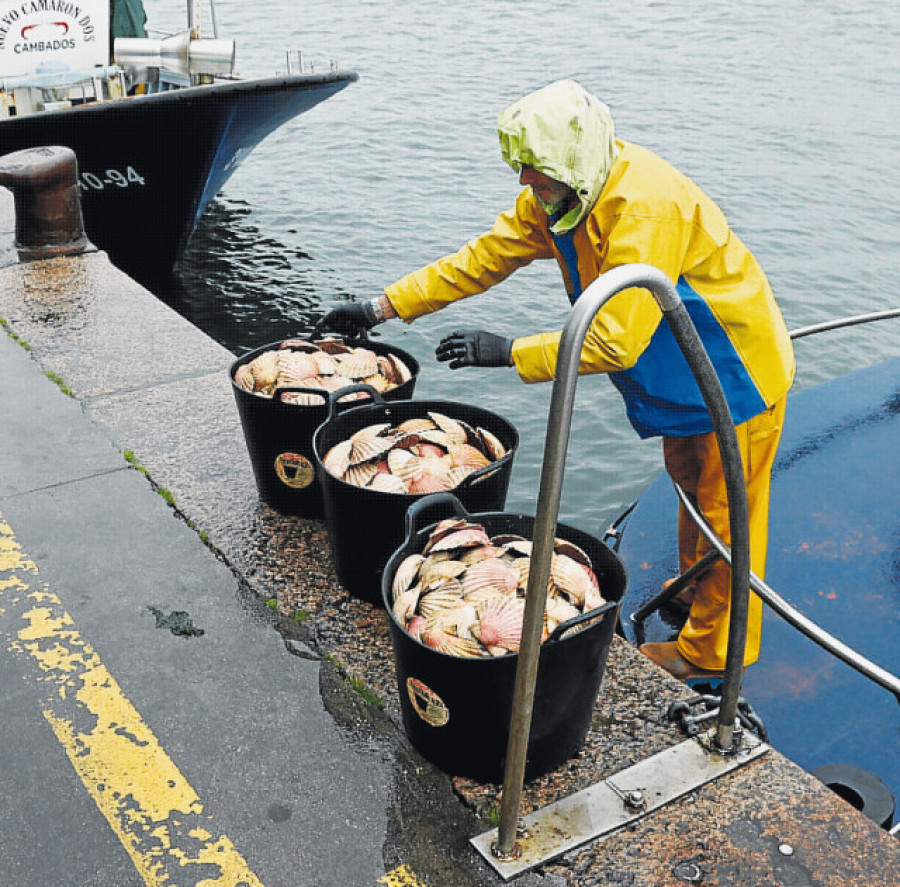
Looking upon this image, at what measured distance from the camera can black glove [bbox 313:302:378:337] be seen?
395cm

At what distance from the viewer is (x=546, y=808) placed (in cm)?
→ 263

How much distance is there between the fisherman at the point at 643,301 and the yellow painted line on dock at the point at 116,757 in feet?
4.85

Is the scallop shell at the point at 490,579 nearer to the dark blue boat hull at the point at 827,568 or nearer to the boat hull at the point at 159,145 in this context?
the dark blue boat hull at the point at 827,568

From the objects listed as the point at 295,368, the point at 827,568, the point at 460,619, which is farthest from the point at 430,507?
the point at 827,568

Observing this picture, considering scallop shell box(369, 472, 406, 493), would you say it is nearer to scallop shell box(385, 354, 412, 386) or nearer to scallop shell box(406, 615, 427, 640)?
scallop shell box(406, 615, 427, 640)

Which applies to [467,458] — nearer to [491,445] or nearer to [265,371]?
[491,445]

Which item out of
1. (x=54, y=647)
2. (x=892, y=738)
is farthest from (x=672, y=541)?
(x=54, y=647)

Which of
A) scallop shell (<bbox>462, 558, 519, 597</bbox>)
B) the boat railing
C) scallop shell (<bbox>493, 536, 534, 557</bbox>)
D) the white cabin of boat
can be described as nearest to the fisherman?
the boat railing

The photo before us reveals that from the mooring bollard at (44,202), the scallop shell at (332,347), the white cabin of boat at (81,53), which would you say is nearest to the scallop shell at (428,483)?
the scallop shell at (332,347)

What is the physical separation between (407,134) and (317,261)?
4.64m

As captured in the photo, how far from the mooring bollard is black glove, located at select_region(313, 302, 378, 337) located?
3.46 meters

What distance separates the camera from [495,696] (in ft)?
8.23

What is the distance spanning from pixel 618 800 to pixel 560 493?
98cm

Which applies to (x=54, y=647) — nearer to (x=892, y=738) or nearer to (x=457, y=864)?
(x=457, y=864)
